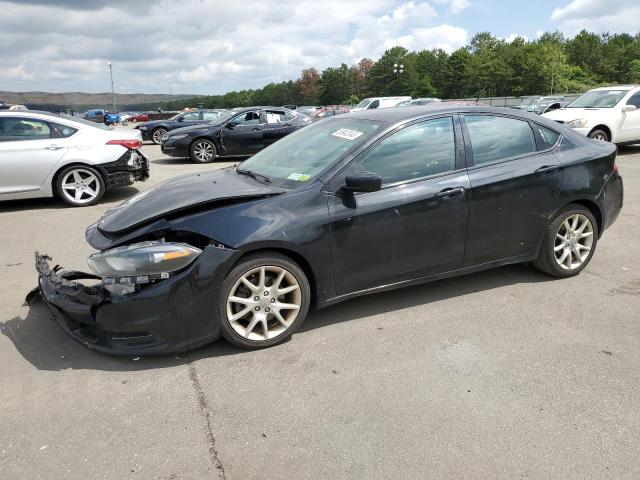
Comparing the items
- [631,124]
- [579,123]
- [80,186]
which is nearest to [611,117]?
[631,124]

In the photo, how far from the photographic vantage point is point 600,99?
1283cm

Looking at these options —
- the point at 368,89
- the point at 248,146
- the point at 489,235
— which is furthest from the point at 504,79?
the point at 489,235

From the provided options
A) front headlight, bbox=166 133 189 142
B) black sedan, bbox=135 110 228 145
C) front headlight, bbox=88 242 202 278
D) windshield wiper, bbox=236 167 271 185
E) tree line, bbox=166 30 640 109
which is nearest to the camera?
front headlight, bbox=88 242 202 278

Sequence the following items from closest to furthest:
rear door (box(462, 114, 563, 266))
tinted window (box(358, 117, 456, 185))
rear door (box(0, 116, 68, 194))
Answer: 1. tinted window (box(358, 117, 456, 185))
2. rear door (box(462, 114, 563, 266))
3. rear door (box(0, 116, 68, 194))

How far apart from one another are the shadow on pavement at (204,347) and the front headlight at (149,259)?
59 centimetres

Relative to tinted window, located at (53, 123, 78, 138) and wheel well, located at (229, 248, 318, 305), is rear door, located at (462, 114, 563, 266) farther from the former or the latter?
tinted window, located at (53, 123, 78, 138)

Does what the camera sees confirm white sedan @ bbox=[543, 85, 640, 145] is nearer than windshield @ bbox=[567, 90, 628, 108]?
Yes

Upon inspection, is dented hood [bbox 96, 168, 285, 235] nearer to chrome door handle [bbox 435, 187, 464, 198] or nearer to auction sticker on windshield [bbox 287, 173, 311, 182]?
auction sticker on windshield [bbox 287, 173, 311, 182]

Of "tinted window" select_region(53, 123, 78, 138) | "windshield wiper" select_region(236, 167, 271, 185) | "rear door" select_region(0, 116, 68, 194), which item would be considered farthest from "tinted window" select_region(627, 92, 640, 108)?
"rear door" select_region(0, 116, 68, 194)

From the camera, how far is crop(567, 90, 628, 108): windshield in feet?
40.9

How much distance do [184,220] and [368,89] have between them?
11558 centimetres

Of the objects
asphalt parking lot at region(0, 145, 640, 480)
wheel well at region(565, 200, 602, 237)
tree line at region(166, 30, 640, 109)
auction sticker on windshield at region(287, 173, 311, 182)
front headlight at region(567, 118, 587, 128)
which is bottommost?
asphalt parking lot at region(0, 145, 640, 480)

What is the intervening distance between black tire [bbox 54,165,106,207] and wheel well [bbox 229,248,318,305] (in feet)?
19.1

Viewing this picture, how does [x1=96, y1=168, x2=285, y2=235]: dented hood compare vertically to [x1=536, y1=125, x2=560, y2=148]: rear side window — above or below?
below
